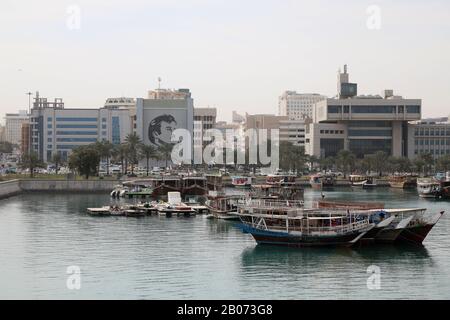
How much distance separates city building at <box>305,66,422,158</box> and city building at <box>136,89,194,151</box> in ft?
97.8

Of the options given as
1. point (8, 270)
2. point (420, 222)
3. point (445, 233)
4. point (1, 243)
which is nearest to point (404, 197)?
point (445, 233)

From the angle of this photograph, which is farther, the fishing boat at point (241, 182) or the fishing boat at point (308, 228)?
the fishing boat at point (241, 182)

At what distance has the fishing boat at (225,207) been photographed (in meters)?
77.2

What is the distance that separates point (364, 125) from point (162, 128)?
46.8m

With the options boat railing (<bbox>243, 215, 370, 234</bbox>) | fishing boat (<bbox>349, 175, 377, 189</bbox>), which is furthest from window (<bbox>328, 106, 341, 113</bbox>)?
boat railing (<bbox>243, 215, 370, 234</bbox>)

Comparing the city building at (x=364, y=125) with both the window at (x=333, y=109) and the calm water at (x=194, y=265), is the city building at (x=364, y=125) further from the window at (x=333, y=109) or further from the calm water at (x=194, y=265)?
the calm water at (x=194, y=265)

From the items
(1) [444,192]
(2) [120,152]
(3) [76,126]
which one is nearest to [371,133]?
(2) [120,152]

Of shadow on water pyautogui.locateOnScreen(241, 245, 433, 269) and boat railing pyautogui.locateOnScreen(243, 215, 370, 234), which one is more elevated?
boat railing pyautogui.locateOnScreen(243, 215, 370, 234)

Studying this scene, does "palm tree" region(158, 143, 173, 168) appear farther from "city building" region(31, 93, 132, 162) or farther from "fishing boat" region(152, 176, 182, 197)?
"fishing boat" region(152, 176, 182, 197)

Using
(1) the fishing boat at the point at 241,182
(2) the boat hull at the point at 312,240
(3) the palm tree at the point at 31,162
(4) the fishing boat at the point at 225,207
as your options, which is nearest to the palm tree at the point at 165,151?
(3) the palm tree at the point at 31,162

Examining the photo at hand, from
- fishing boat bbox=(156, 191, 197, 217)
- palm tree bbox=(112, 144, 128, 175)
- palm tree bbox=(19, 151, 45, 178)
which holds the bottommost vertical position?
fishing boat bbox=(156, 191, 197, 217)

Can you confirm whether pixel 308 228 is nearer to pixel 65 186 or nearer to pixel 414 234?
pixel 414 234

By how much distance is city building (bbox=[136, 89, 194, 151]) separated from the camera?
635ft

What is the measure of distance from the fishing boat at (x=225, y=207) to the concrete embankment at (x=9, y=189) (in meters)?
38.2
